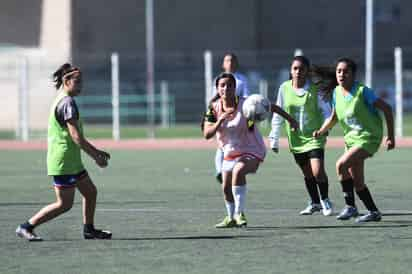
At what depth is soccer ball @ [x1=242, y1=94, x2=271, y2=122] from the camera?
12.0 m

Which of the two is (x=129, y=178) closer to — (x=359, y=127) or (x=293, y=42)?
(x=359, y=127)

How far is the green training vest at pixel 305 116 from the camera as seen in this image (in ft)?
44.3

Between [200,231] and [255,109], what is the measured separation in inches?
54.3

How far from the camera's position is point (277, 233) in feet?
38.2

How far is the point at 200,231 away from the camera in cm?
1190

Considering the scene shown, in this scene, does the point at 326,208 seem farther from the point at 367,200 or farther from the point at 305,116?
the point at 305,116

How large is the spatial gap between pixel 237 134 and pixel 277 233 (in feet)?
4.13

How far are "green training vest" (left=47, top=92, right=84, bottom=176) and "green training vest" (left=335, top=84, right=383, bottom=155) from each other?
120 inches

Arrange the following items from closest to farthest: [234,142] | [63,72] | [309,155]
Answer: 1. [63,72]
2. [234,142]
3. [309,155]

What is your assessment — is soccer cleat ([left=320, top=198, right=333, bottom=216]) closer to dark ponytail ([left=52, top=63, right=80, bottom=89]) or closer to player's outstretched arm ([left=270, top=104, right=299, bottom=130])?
player's outstretched arm ([left=270, top=104, right=299, bottom=130])

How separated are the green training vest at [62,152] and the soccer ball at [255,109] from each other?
1862mm

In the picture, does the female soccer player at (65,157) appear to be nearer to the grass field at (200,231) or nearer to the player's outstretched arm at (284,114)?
the grass field at (200,231)

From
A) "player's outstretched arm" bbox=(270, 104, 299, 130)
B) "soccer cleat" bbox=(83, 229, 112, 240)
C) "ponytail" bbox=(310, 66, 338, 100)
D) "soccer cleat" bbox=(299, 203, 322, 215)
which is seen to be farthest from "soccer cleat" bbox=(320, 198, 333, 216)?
"soccer cleat" bbox=(83, 229, 112, 240)

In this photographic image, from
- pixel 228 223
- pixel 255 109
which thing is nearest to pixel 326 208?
pixel 228 223
